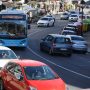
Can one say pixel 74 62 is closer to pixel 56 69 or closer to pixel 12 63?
pixel 56 69

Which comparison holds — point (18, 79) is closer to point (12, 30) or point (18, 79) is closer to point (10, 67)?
point (10, 67)

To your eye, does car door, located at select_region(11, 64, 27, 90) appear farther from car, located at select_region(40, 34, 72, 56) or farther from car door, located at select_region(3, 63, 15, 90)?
car, located at select_region(40, 34, 72, 56)

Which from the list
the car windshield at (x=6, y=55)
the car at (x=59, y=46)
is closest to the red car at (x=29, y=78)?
the car windshield at (x=6, y=55)

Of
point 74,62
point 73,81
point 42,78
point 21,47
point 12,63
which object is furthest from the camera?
point 21,47

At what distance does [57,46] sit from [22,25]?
3278mm

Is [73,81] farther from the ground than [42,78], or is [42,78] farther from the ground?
[42,78]

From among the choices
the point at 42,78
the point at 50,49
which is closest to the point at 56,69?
the point at 50,49

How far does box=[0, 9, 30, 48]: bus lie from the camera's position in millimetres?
34656

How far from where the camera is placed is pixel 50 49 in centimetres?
3431

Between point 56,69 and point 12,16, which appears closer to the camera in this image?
point 56,69

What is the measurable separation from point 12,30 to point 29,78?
20103mm

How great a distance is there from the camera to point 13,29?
3481 centimetres

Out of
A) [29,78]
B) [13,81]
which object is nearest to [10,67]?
[13,81]

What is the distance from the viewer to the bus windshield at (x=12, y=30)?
3466 cm
